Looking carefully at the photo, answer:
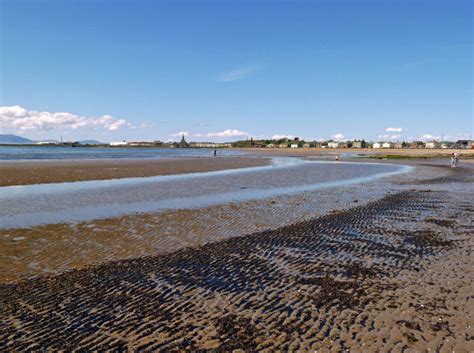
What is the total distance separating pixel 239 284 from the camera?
295 inches

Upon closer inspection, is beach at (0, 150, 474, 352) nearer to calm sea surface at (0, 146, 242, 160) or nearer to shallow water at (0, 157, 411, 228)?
shallow water at (0, 157, 411, 228)

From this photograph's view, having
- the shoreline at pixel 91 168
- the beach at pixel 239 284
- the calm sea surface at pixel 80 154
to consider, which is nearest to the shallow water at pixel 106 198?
the beach at pixel 239 284

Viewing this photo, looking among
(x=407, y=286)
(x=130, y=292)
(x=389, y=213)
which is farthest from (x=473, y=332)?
(x=389, y=213)

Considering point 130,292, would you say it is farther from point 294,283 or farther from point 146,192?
point 146,192

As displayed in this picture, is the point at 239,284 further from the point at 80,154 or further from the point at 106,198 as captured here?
the point at 80,154

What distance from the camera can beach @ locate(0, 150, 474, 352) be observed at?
17.5 ft

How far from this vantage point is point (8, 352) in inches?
193

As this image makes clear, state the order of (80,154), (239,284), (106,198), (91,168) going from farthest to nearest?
(80,154) → (91,168) → (106,198) → (239,284)

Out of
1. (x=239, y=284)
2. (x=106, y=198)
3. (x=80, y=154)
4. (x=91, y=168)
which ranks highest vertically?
(x=80, y=154)

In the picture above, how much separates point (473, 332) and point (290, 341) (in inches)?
113

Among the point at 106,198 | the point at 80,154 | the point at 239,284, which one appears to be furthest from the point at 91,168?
the point at 80,154

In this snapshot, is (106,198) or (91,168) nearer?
(106,198)

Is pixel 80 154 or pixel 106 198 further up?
pixel 80 154

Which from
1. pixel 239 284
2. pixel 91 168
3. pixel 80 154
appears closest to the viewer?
pixel 239 284
